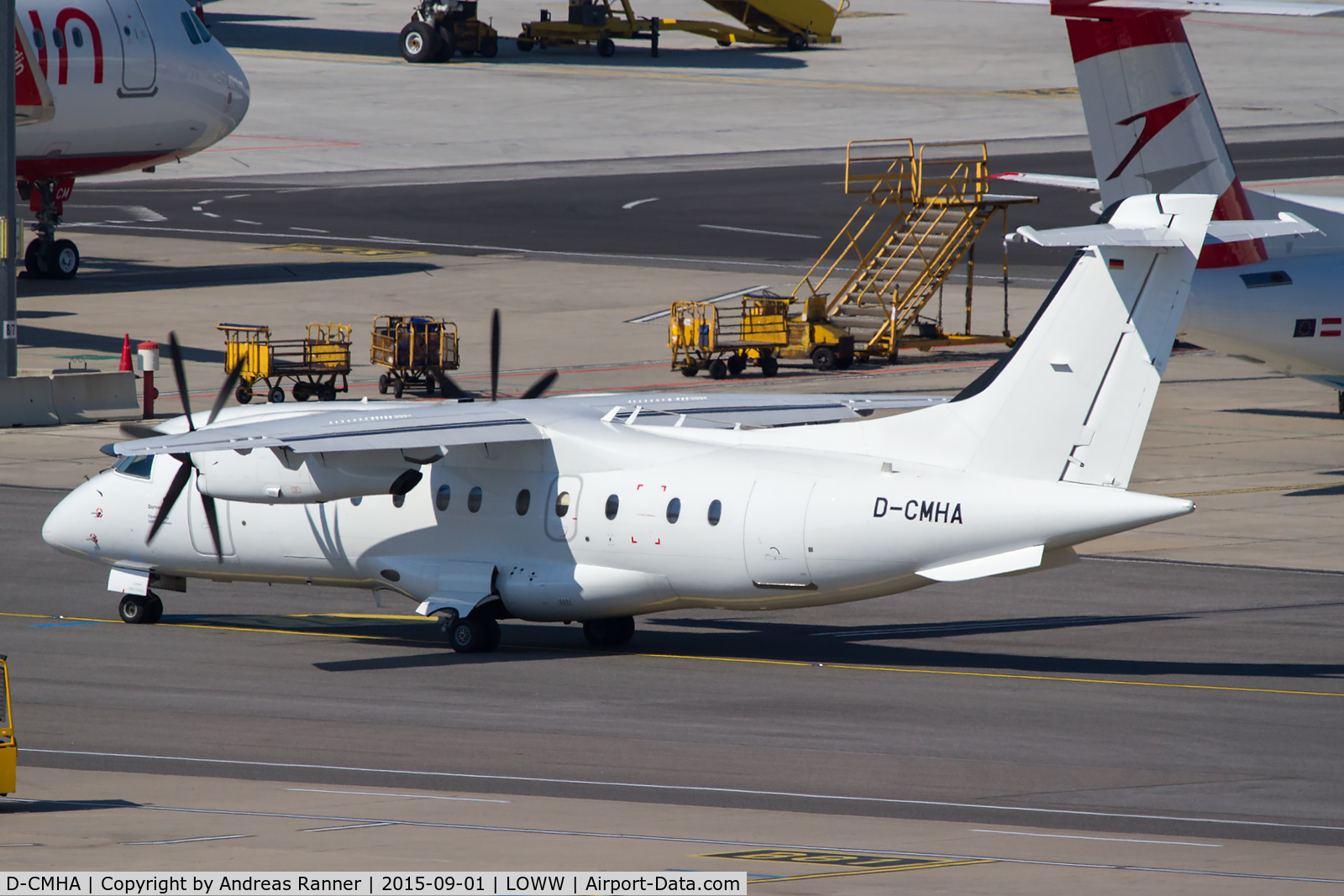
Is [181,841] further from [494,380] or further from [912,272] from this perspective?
[912,272]

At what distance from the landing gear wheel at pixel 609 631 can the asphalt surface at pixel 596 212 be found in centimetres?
3858

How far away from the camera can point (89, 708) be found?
21938 mm

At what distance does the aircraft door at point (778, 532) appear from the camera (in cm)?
2325

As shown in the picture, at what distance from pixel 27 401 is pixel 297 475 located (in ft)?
67.6

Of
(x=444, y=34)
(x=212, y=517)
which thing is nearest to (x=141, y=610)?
(x=212, y=517)

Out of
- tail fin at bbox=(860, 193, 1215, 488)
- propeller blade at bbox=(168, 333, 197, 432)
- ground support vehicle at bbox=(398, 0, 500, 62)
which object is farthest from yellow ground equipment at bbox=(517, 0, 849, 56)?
tail fin at bbox=(860, 193, 1215, 488)

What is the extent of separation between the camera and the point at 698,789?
18766 mm

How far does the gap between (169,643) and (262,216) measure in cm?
4932

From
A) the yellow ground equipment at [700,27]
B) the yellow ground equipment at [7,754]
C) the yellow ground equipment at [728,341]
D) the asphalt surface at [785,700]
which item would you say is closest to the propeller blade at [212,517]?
the asphalt surface at [785,700]

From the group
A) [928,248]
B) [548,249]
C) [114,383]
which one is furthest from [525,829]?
[548,249]

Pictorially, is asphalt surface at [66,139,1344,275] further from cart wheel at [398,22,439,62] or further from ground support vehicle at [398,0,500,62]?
ground support vehicle at [398,0,500,62]

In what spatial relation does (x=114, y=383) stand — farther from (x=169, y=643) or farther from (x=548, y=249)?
(x=548, y=249)

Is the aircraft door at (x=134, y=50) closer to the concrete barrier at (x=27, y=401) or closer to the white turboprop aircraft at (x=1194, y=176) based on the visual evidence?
the concrete barrier at (x=27, y=401)

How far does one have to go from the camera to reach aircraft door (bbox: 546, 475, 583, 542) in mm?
24984
